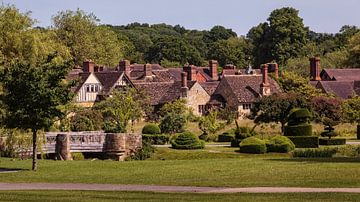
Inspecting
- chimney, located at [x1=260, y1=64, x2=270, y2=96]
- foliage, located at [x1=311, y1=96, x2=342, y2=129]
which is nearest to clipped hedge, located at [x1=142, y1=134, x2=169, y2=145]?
foliage, located at [x1=311, y1=96, x2=342, y2=129]

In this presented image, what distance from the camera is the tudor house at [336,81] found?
93188mm

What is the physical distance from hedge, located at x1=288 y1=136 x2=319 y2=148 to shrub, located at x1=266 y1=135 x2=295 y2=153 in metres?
2.96

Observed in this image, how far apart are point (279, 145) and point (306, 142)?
4.80m

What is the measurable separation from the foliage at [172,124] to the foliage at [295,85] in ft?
68.2

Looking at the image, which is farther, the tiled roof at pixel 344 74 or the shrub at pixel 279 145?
the tiled roof at pixel 344 74

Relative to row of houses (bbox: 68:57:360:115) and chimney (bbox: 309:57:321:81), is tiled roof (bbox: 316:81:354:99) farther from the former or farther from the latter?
chimney (bbox: 309:57:321:81)

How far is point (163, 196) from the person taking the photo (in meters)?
24.6

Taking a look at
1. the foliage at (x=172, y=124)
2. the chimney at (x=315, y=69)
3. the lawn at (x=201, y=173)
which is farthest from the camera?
the chimney at (x=315, y=69)

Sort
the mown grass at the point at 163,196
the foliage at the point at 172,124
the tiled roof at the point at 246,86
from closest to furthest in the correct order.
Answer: the mown grass at the point at 163,196
the foliage at the point at 172,124
the tiled roof at the point at 246,86

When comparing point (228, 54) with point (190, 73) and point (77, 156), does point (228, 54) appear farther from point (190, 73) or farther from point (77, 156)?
point (77, 156)

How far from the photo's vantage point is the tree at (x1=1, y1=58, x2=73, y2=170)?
119ft

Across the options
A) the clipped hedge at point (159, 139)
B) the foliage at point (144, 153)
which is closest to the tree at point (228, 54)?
the clipped hedge at point (159, 139)

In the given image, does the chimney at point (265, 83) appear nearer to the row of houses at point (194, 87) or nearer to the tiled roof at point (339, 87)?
the row of houses at point (194, 87)

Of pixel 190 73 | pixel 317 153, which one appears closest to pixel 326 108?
pixel 190 73
